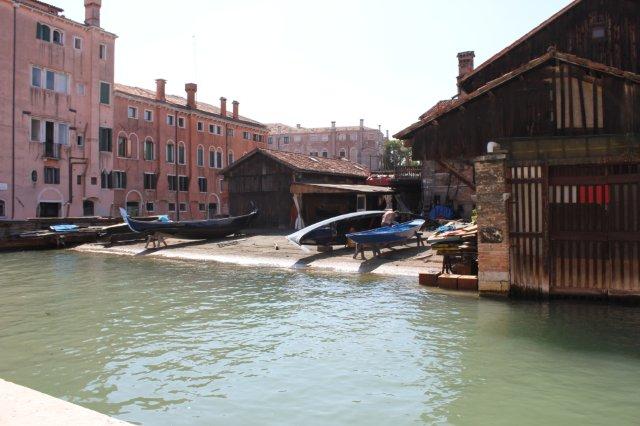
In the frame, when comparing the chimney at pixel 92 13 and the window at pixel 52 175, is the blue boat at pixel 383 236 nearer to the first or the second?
the window at pixel 52 175

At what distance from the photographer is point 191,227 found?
24.0 m

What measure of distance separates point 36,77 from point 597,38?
3047 cm

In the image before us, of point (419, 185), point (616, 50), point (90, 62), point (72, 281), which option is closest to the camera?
point (616, 50)

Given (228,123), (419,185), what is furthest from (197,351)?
(228,123)

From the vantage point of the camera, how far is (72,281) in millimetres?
14430

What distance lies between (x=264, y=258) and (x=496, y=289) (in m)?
9.58

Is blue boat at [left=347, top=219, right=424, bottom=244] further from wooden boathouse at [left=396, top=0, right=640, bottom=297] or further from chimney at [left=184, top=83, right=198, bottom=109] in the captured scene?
chimney at [left=184, top=83, right=198, bottom=109]

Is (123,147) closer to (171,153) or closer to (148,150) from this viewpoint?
(148,150)

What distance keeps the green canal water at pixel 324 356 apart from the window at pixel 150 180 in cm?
2709

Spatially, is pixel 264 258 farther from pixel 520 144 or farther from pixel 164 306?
pixel 520 144

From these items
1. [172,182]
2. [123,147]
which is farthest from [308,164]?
[172,182]

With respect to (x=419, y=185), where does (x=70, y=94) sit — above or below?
above

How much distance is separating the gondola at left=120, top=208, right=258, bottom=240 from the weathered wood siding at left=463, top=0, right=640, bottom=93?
15225 millimetres

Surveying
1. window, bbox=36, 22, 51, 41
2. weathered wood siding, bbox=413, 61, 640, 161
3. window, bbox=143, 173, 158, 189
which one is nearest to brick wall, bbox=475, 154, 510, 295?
weathered wood siding, bbox=413, 61, 640, 161
